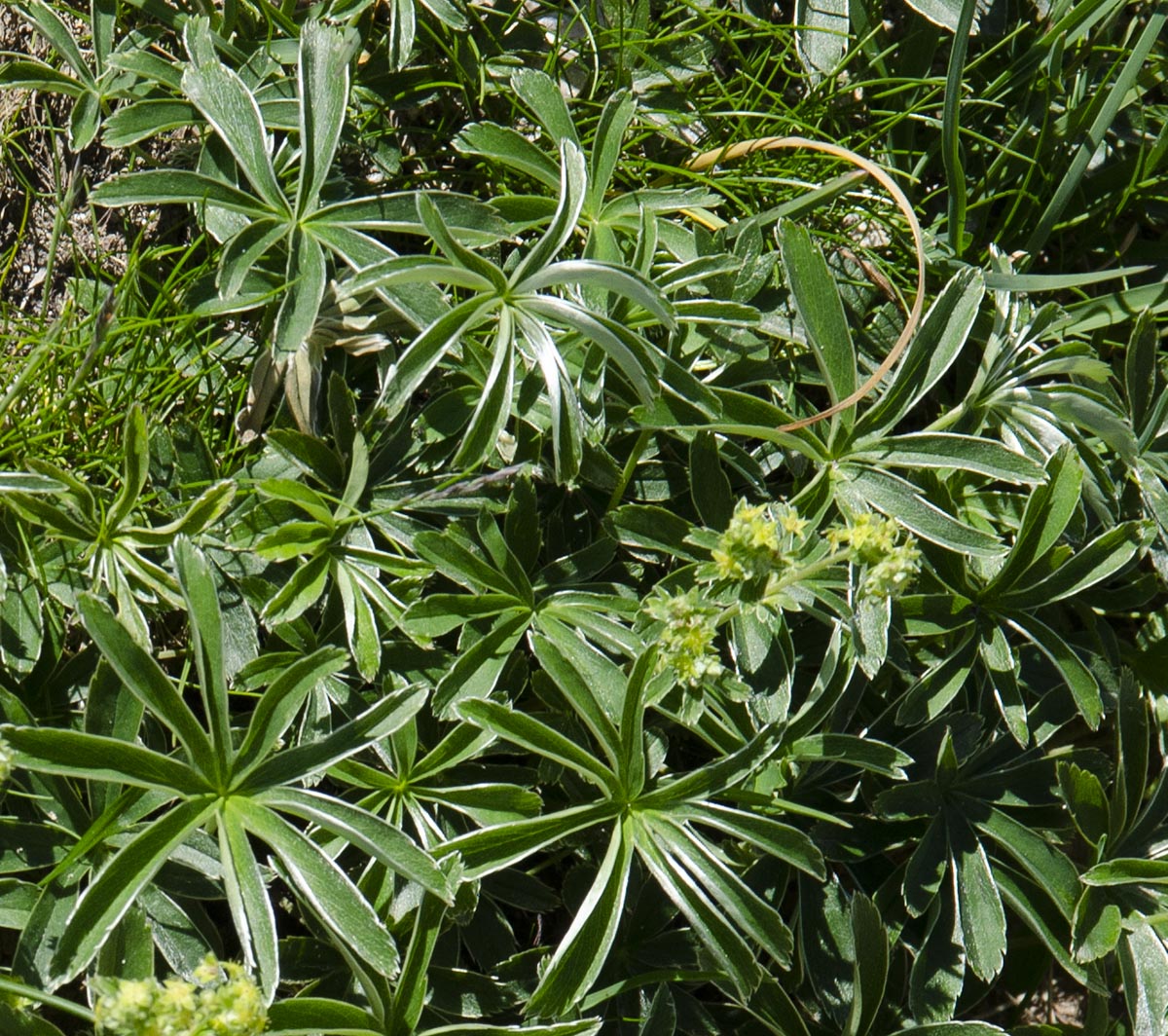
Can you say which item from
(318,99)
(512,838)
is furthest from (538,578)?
(318,99)

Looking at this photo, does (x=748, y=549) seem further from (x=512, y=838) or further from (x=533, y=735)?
(x=512, y=838)

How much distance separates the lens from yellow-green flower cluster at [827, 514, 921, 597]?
1322 millimetres

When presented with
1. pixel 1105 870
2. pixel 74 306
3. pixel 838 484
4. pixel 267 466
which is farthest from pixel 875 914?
pixel 74 306

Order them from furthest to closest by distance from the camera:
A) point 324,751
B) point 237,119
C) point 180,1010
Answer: point 237,119 → point 324,751 → point 180,1010

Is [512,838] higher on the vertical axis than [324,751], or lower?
lower

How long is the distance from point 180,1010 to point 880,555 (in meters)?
0.91

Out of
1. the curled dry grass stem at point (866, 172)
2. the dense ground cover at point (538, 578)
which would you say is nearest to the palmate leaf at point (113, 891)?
the dense ground cover at point (538, 578)

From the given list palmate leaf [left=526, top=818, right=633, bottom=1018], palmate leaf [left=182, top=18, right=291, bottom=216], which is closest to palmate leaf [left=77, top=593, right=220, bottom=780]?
palmate leaf [left=526, top=818, right=633, bottom=1018]

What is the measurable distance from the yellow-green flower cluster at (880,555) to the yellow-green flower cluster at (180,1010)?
0.82m

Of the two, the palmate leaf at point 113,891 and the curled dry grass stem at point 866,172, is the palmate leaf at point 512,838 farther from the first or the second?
the curled dry grass stem at point 866,172

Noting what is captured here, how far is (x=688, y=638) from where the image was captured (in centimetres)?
137

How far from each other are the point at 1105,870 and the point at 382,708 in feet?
3.56

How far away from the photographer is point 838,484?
1.68 m

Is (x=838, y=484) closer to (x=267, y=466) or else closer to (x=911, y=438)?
(x=911, y=438)
